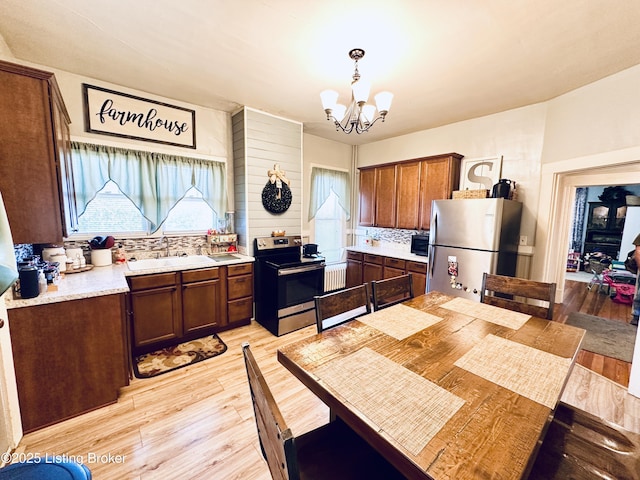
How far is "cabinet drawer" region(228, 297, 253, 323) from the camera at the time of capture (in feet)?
10.3

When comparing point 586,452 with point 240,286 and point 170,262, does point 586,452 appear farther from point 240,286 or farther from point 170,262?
point 170,262

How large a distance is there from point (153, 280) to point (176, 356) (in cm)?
79

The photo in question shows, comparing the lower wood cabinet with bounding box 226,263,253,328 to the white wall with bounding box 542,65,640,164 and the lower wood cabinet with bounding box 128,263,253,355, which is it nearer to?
the lower wood cabinet with bounding box 128,263,253,355

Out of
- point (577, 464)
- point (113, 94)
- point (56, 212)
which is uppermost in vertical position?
point (113, 94)

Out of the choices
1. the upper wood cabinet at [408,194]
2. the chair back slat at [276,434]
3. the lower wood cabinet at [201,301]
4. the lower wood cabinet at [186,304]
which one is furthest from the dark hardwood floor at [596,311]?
the lower wood cabinet at [201,301]

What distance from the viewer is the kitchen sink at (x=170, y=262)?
9.02 ft

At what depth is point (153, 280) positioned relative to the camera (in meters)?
2.56

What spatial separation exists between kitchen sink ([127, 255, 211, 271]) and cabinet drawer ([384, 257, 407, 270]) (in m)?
2.45

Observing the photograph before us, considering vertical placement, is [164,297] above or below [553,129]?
below

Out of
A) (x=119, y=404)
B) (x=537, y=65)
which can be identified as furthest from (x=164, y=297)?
(x=537, y=65)

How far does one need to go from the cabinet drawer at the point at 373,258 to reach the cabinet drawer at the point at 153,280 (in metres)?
2.71

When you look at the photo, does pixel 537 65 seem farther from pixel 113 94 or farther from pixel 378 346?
pixel 113 94

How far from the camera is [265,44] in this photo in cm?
202

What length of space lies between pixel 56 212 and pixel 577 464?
119 inches
